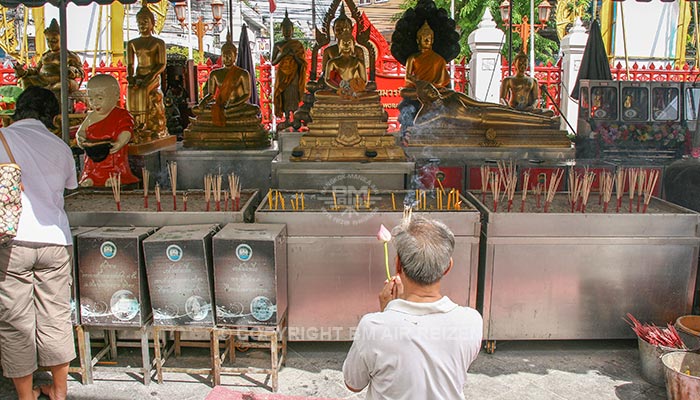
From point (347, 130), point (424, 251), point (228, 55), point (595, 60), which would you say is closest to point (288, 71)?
point (228, 55)

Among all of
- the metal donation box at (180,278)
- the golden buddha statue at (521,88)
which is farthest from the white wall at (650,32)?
the metal donation box at (180,278)

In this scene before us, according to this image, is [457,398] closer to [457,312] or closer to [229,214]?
[457,312]

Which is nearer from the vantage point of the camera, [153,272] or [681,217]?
[153,272]

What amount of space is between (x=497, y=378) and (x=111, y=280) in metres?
1.84

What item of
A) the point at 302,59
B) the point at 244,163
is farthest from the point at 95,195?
the point at 302,59

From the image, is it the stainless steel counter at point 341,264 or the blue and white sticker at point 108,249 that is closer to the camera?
the blue and white sticker at point 108,249

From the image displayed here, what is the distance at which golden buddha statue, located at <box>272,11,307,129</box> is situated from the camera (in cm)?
686

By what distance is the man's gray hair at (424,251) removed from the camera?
148 centimetres

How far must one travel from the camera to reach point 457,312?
4.95 feet

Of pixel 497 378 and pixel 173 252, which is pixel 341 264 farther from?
pixel 497 378

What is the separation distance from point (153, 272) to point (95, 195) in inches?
48.3

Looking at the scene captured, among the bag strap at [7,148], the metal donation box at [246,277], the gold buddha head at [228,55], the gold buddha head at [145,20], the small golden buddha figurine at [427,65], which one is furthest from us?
the small golden buddha figurine at [427,65]

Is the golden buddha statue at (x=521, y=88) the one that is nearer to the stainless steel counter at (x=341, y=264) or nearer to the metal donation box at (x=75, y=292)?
the stainless steel counter at (x=341, y=264)

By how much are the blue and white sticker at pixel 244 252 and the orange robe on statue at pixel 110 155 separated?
1.92m
